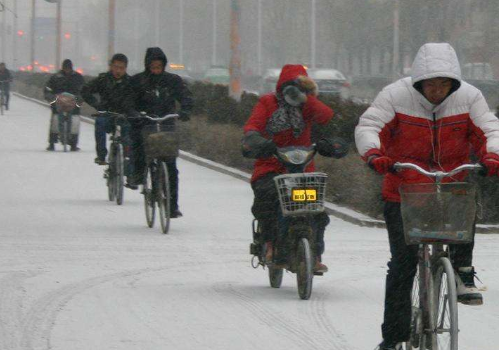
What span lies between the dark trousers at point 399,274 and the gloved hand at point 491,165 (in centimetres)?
44

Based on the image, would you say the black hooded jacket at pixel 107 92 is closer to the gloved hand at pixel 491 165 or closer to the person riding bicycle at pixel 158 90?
the person riding bicycle at pixel 158 90

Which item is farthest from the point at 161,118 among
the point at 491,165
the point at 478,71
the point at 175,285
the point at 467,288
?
the point at 478,71

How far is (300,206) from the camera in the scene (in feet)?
33.0

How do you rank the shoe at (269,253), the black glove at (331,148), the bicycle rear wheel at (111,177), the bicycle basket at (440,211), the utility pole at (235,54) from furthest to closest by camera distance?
the utility pole at (235,54) < the bicycle rear wheel at (111,177) < the shoe at (269,253) < the black glove at (331,148) < the bicycle basket at (440,211)

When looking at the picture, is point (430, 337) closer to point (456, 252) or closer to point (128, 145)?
point (456, 252)

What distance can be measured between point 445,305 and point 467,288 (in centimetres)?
28

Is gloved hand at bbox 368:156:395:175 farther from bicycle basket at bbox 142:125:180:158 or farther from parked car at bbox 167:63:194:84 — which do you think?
parked car at bbox 167:63:194:84

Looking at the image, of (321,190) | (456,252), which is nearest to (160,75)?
(321,190)

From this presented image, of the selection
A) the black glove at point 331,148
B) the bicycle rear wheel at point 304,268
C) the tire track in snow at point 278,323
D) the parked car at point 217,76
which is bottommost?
the tire track in snow at point 278,323

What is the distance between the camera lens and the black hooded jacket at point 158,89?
15.1m

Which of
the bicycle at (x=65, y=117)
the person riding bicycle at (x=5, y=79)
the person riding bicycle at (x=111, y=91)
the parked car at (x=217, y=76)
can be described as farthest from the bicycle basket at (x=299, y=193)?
the parked car at (x=217, y=76)

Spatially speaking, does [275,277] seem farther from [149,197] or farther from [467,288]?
[149,197]

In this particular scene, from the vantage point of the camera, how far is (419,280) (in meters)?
6.88

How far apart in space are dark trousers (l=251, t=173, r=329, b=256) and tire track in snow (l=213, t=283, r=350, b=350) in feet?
1.64
